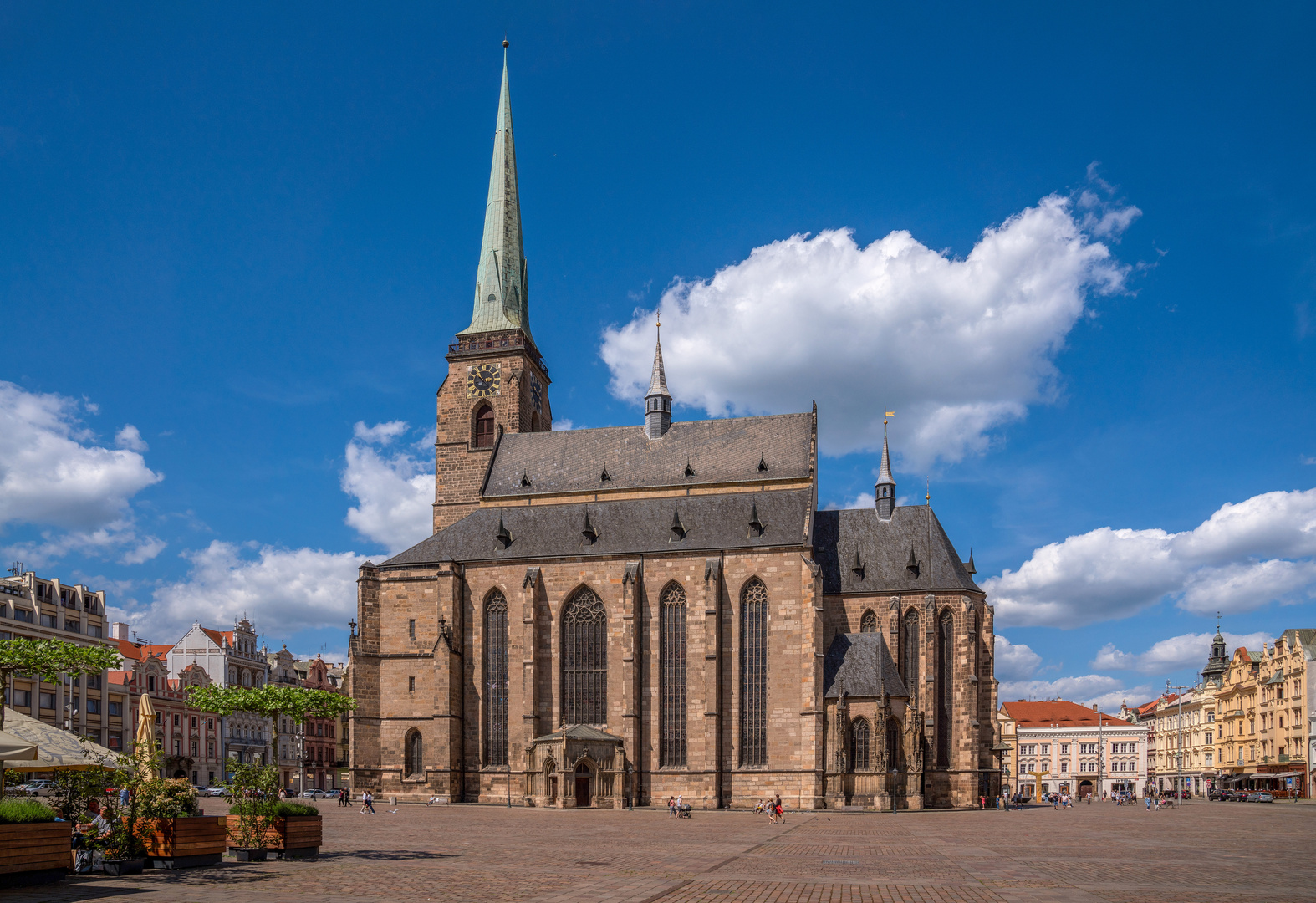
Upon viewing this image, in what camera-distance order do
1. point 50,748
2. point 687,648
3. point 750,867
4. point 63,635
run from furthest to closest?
point 63,635, point 687,648, point 50,748, point 750,867

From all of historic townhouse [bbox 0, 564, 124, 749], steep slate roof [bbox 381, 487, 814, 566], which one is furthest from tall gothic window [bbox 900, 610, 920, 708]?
historic townhouse [bbox 0, 564, 124, 749]

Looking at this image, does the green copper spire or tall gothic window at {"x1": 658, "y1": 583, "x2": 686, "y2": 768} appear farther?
the green copper spire

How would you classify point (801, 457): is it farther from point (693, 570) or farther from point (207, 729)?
point (207, 729)

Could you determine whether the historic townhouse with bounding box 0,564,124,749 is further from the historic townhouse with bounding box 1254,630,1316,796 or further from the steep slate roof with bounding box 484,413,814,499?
the historic townhouse with bounding box 1254,630,1316,796

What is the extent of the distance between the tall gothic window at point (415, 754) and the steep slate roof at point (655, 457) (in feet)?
48.0

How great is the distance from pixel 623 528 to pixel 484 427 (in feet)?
50.1

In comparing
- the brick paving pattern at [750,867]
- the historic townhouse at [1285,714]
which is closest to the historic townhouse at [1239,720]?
the historic townhouse at [1285,714]

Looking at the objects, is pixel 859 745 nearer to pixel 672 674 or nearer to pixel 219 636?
pixel 672 674

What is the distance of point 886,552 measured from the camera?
203 ft

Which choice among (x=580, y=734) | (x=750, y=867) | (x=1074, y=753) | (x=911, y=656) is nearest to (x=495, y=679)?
(x=580, y=734)

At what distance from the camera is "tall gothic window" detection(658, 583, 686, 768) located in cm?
5784

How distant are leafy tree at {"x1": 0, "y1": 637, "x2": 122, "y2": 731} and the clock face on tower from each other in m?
41.7

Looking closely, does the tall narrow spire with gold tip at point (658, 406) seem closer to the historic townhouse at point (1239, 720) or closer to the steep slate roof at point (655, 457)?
the steep slate roof at point (655, 457)

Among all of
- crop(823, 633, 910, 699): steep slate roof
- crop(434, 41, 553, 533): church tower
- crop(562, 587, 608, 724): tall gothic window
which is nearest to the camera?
crop(823, 633, 910, 699): steep slate roof
